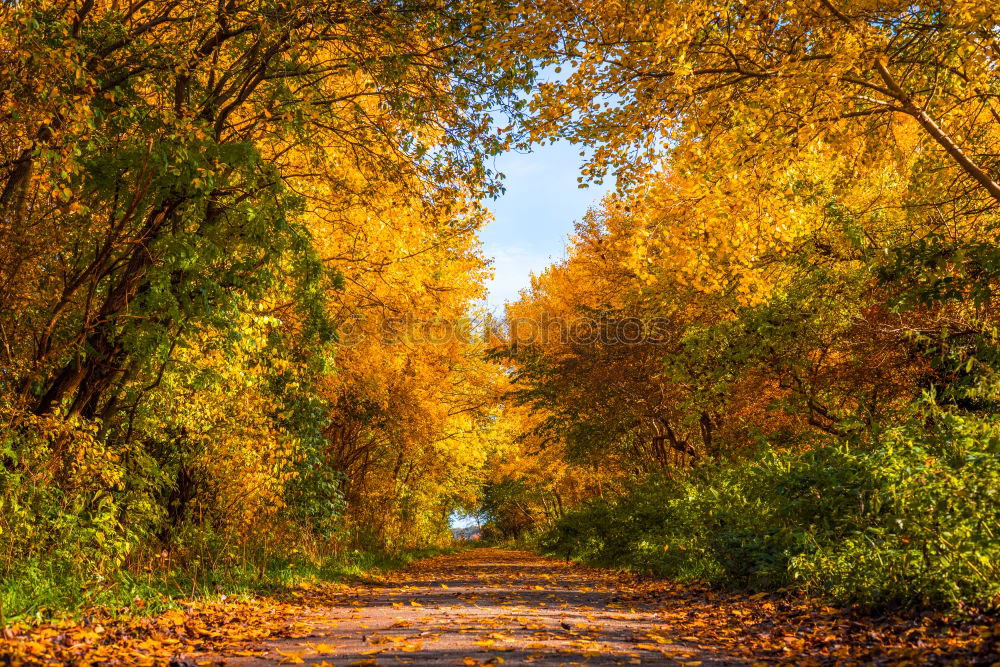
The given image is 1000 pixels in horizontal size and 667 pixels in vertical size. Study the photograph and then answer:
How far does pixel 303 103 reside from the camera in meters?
7.62

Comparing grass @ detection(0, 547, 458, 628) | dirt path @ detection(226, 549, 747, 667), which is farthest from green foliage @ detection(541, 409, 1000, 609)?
grass @ detection(0, 547, 458, 628)

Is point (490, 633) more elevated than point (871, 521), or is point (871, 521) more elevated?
point (871, 521)

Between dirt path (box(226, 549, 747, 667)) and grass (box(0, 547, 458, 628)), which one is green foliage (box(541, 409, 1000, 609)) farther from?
grass (box(0, 547, 458, 628))

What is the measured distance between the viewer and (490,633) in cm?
637

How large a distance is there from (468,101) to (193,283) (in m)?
3.69

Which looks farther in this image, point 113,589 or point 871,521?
point 871,521

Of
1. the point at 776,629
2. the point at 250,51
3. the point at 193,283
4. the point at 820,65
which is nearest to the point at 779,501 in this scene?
the point at 776,629

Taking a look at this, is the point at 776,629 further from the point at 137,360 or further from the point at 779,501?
the point at 137,360

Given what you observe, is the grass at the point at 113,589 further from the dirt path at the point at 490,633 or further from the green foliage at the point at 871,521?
the green foliage at the point at 871,521

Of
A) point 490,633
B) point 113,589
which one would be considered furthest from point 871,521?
point 113,589

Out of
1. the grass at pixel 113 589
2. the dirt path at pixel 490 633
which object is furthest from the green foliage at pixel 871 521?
the grass at pixel 113 589

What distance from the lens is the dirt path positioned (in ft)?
17.3

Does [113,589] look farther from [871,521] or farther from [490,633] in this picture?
[871,521]

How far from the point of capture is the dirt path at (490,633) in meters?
5.27
